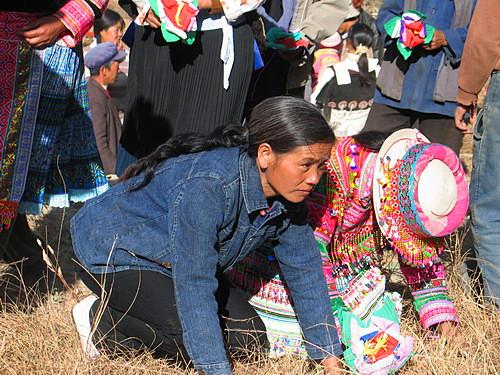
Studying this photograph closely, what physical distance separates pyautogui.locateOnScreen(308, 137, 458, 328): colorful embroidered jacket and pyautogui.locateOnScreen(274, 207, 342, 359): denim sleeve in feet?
0.42

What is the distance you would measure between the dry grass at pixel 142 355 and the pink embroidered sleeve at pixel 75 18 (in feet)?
3.29

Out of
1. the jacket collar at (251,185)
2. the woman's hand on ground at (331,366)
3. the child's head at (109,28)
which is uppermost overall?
the jacket collar at (251,185)

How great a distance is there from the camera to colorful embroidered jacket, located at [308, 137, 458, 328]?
9.11ft

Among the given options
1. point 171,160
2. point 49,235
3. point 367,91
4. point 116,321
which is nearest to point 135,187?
point 171,160

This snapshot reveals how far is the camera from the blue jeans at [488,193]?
2986mm

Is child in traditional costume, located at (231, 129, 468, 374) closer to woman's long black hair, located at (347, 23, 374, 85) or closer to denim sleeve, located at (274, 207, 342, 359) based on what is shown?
denim sleeve, located at (274, 207, 342, 359)

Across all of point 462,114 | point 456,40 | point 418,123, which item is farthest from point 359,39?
point 462,114

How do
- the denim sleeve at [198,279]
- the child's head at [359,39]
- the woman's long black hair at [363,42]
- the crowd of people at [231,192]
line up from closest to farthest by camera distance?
the denim sleeve at [198,279] < the crowd of people at [231,192] < the woman's long black hair at [363,42] < the child's head at [359,39]

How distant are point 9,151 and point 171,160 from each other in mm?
697

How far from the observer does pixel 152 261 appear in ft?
8.53

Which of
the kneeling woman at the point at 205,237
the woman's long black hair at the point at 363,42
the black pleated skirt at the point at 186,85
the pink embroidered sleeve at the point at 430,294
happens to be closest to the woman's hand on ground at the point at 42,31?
the kneeling woman at the point at 205,237

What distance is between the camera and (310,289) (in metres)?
2.66

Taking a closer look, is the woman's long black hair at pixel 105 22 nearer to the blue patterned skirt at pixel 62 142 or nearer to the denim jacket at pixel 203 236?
the blue patterned skirt at pixel 62 142

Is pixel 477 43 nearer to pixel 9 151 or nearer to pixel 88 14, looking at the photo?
pixel 88 14
